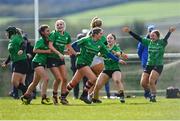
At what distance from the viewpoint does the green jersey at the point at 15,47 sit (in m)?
21.2

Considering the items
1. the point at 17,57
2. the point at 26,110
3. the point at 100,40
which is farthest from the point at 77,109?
the point at 17,57

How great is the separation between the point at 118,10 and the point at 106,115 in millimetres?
12203

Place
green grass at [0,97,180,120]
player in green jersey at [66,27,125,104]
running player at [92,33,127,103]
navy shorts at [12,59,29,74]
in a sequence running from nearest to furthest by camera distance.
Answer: green grass at [0,97,180,120] < player in green jersey at [66,27,125,104] < running player at [92,33,127,103] < navy shorts at [12,59,29,74]

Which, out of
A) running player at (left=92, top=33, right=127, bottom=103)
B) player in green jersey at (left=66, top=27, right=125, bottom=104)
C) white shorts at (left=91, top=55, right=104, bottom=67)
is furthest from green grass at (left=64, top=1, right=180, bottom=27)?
player in green jersey at (left=66, top=27, right=125, bottom=104)

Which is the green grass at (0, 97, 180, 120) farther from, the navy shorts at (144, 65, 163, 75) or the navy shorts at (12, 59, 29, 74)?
the navy shorts at (12, 59, 29, 74)

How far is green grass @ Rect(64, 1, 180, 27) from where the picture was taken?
2723 centimetres

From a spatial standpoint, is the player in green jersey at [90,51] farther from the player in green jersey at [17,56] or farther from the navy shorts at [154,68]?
the player in green jersey at [17,56]

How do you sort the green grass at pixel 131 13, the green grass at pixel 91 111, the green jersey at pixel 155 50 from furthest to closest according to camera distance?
the green grass at pixel 131 13 < the green jersey at pixel 155 50 < the green grass at pixel 91 111

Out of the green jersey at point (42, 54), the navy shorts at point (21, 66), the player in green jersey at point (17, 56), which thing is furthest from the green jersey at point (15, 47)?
the green jersey at point (42, 54)

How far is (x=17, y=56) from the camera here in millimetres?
21531

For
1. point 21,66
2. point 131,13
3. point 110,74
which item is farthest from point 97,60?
point 131,13

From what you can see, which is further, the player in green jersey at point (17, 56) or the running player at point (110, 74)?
the player in green jersey at point (17, 56)

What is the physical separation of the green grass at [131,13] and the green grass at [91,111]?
8.17 metres

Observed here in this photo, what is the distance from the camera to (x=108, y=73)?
20031mm
